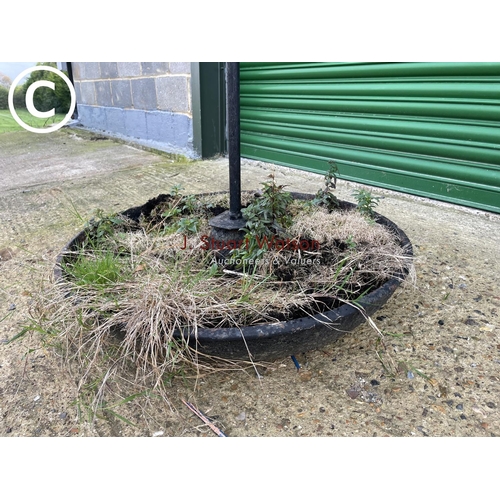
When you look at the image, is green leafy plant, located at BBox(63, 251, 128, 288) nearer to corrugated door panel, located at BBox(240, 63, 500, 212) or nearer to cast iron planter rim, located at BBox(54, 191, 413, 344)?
cast iron planter rim, located at BBox(54, 191, 413, 344)

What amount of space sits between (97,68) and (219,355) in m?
6.00

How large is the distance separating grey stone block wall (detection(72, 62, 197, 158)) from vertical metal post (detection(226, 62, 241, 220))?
2.91 metres

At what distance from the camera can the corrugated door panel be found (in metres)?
2.59

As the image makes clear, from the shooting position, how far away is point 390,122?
302 cm

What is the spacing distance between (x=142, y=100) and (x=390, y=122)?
10.6 feet

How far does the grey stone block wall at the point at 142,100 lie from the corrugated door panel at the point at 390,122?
76 centimetres

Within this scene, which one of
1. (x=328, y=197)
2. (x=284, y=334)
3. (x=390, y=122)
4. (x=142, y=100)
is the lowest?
(x=284, y=334)

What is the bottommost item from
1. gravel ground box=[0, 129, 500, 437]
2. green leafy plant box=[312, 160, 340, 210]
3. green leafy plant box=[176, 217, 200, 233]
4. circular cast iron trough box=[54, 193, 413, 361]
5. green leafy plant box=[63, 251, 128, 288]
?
gravel ground box=[0, 129, 500, 437]

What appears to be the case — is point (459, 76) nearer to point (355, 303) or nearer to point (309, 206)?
point (309, 206)

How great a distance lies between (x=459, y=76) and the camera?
2.59 meters

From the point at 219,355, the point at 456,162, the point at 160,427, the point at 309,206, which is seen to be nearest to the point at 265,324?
the point at 219,355

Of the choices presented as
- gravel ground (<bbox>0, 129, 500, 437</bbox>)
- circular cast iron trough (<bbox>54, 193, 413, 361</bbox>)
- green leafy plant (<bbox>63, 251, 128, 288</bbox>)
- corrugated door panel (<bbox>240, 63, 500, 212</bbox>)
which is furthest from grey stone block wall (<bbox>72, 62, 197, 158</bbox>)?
circular cast iron trough (<bbox>54, 193, 413, 361</bbox>)

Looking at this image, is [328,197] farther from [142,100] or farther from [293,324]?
[142,100]

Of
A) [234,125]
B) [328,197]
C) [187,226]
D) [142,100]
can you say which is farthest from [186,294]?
[142,100]
